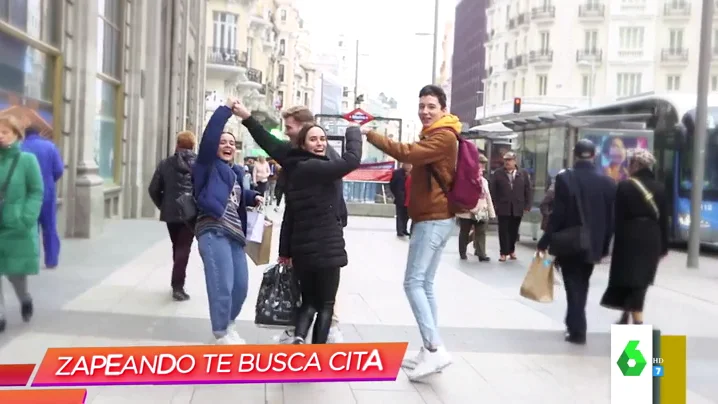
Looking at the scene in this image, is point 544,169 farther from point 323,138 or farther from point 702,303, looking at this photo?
point 323,138

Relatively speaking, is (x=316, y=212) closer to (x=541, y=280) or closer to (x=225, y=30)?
(x=541, y=280)

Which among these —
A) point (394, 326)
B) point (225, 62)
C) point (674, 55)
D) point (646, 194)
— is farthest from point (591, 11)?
point (394, 326)

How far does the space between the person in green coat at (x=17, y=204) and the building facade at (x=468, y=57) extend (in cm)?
4123

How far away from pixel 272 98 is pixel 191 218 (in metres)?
67.3

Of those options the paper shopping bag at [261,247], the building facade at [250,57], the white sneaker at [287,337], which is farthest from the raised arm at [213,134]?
the building facade at [250,57]

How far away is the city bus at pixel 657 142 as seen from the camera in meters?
19.0

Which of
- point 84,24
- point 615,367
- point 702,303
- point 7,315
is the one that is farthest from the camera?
point 84,24

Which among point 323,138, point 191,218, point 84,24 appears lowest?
point 191,218

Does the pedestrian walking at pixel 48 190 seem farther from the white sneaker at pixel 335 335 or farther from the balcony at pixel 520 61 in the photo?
the balcony at pixel 520 61

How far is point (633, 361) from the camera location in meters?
4.50

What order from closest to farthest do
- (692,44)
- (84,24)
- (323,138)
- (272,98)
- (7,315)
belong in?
(323,138) → (7,315) → (84,24) → (692,44) → (272,98)

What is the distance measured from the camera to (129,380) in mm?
4797

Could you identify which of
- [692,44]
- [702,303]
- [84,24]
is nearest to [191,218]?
[702,303]

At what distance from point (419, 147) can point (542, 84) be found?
3084cm
